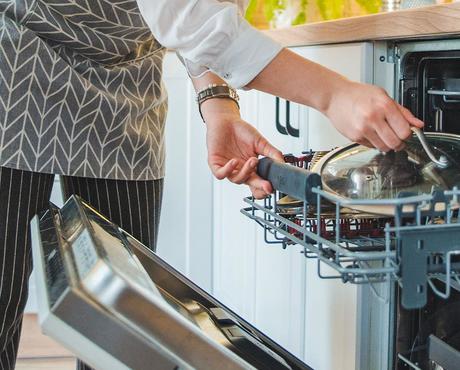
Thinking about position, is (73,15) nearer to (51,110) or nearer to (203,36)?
(51,110)

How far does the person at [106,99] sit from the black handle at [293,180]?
83mm

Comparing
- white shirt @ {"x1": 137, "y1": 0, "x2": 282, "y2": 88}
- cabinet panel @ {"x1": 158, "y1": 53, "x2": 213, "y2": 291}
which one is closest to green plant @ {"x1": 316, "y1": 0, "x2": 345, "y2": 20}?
cabinet panel @ {"x1": 158, "y1": 53, "x2": 213, "y2": 291}

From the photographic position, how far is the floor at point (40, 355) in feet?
7.17

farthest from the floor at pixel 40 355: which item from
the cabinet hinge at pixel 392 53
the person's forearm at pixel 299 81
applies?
the person's forearm at pixel 299 81

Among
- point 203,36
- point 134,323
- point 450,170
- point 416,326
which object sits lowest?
point 416,326

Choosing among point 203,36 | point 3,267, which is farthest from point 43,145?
point 203,36

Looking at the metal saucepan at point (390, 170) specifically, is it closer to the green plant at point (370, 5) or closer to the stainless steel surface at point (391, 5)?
the stainless steel surface at point (391, 5)

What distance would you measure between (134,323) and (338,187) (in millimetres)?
318

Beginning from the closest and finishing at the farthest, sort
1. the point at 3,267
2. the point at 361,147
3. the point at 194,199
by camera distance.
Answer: the point at 361,147 < the point at 3,267 < the point at 194,199

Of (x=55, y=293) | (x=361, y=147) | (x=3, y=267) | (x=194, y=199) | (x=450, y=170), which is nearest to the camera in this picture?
(x=55, y=293)

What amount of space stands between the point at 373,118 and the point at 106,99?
461 millimetres

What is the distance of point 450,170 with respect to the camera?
851 mm

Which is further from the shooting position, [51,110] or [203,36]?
[51,110]

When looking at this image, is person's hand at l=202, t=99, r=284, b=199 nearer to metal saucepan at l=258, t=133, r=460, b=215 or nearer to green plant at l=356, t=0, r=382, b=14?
metal saucepan at l=258, t=133, r=460, b=215
